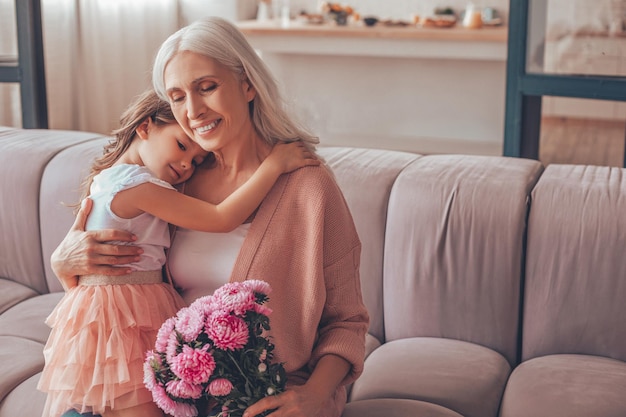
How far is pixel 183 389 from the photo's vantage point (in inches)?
51.1

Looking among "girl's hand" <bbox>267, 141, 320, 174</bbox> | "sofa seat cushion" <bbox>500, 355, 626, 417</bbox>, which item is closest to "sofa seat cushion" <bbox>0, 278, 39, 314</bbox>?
"girl's hand" <bbox>267, 141, 320, 174</bbox>

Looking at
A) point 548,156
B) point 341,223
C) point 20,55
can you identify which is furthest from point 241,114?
point 548,156

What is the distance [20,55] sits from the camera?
11.8 ft

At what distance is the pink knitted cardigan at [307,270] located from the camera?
1.65 meters

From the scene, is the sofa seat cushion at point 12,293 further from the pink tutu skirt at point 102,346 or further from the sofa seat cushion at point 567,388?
the sofa seat cushion at point 567,388

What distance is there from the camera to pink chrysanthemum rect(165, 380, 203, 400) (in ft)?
4.25

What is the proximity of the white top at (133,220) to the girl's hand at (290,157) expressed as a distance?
23 cm

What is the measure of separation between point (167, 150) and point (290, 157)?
0.26 m

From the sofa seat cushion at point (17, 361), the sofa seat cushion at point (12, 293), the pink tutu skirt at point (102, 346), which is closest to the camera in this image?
the pink tutu skirt at point (102, 346)

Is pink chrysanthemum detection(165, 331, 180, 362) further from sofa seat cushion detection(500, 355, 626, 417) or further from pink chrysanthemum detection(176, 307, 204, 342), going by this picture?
sofa seat cushion detection(500, 355, 626, 417)

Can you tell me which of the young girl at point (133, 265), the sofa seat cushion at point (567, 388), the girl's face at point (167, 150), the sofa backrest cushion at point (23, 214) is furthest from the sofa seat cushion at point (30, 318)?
the sofa seat cushion at point (567, 388)

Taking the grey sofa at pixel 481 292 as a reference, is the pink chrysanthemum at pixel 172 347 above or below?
above

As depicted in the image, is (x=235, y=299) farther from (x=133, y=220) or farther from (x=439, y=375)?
(x=439, y=375)

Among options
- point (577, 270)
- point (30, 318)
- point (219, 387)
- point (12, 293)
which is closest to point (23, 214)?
point (12, 293)
